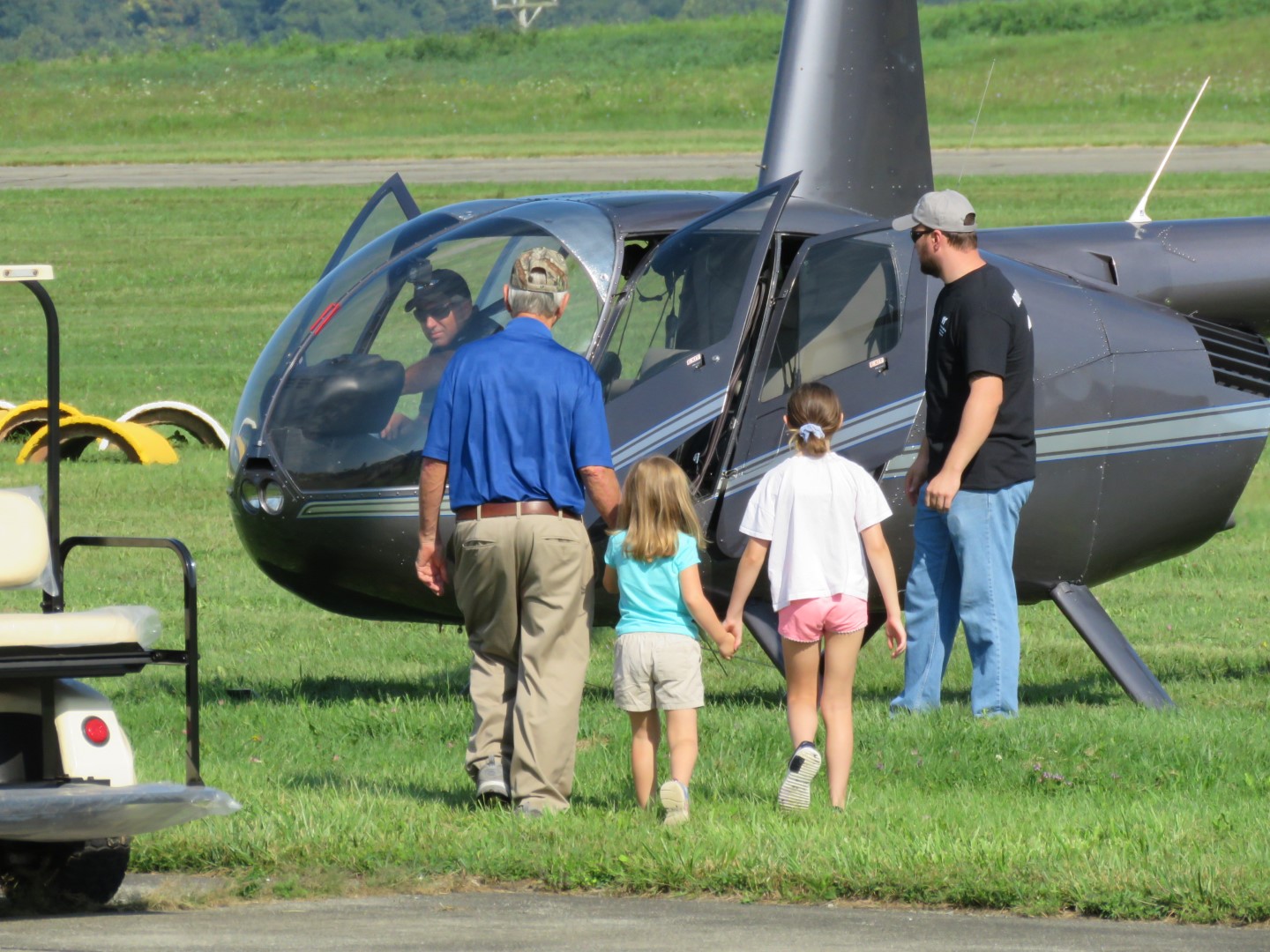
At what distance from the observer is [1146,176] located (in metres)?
32.0

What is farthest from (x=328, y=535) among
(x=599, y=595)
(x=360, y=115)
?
(x=360, y=115)

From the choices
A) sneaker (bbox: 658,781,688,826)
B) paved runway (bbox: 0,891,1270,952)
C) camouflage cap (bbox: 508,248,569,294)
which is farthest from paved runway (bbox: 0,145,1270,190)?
paved runway (bbox: 0,891,1270,952)

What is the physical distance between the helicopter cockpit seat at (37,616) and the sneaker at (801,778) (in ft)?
6.50

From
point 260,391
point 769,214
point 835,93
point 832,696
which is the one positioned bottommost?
point 832,696

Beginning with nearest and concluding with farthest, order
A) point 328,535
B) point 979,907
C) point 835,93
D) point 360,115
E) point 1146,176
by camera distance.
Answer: point 979,907 < point 328,535 < point 835,93 < point 1146,176 < point 360,115

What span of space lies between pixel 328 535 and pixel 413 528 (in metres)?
0.35

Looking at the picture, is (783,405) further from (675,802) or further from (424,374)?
(675,802)

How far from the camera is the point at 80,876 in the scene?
519cm

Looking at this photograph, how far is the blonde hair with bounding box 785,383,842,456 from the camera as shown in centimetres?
586

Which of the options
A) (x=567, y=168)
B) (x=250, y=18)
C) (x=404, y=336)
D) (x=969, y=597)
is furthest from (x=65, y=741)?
(x=250, y=18)

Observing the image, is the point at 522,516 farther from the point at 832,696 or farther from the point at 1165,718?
the point at 1165,718

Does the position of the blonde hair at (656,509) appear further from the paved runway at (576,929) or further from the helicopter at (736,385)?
the helicopter at (736,385)

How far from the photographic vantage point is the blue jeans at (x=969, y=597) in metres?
7.07

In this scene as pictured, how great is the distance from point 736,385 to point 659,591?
1739 millimetres
